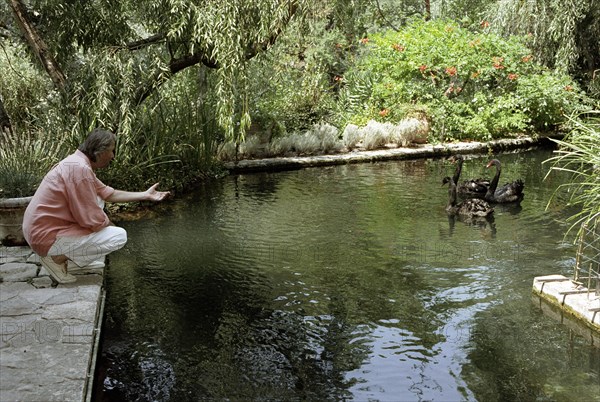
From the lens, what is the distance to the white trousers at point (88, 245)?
573cm

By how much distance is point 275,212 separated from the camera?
33.1 feet

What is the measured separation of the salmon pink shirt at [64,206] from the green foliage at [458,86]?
11.6 meters

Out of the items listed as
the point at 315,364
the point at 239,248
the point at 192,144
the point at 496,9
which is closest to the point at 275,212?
the point at 239,248

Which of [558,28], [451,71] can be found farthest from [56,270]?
[558,28]

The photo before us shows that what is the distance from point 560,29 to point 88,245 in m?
15.1

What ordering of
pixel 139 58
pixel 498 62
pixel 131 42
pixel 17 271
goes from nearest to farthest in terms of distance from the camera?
pixel 17 271, pixel 139 58, pixel 131 42, pixel 498 62

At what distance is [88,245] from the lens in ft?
19.0

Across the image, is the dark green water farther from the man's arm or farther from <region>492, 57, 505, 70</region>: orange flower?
<region>492, 57, 505, 70</region>: orange flower

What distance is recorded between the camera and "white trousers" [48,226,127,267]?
5.73 meters

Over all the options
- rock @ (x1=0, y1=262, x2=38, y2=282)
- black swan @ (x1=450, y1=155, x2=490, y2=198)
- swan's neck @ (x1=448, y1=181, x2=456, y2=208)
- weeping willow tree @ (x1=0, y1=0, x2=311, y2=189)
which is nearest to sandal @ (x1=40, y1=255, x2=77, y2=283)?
rock @ (x1=0, y1=262, x2=38, y2=282)

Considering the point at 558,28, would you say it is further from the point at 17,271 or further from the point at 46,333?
the point at 46,333

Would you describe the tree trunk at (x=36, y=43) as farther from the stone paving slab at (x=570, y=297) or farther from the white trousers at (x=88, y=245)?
the stone paving slab at (x=570, y=297)

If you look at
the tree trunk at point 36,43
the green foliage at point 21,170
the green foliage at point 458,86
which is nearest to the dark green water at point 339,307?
the green foliage at point 21,170

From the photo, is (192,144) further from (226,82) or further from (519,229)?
(519,229)
